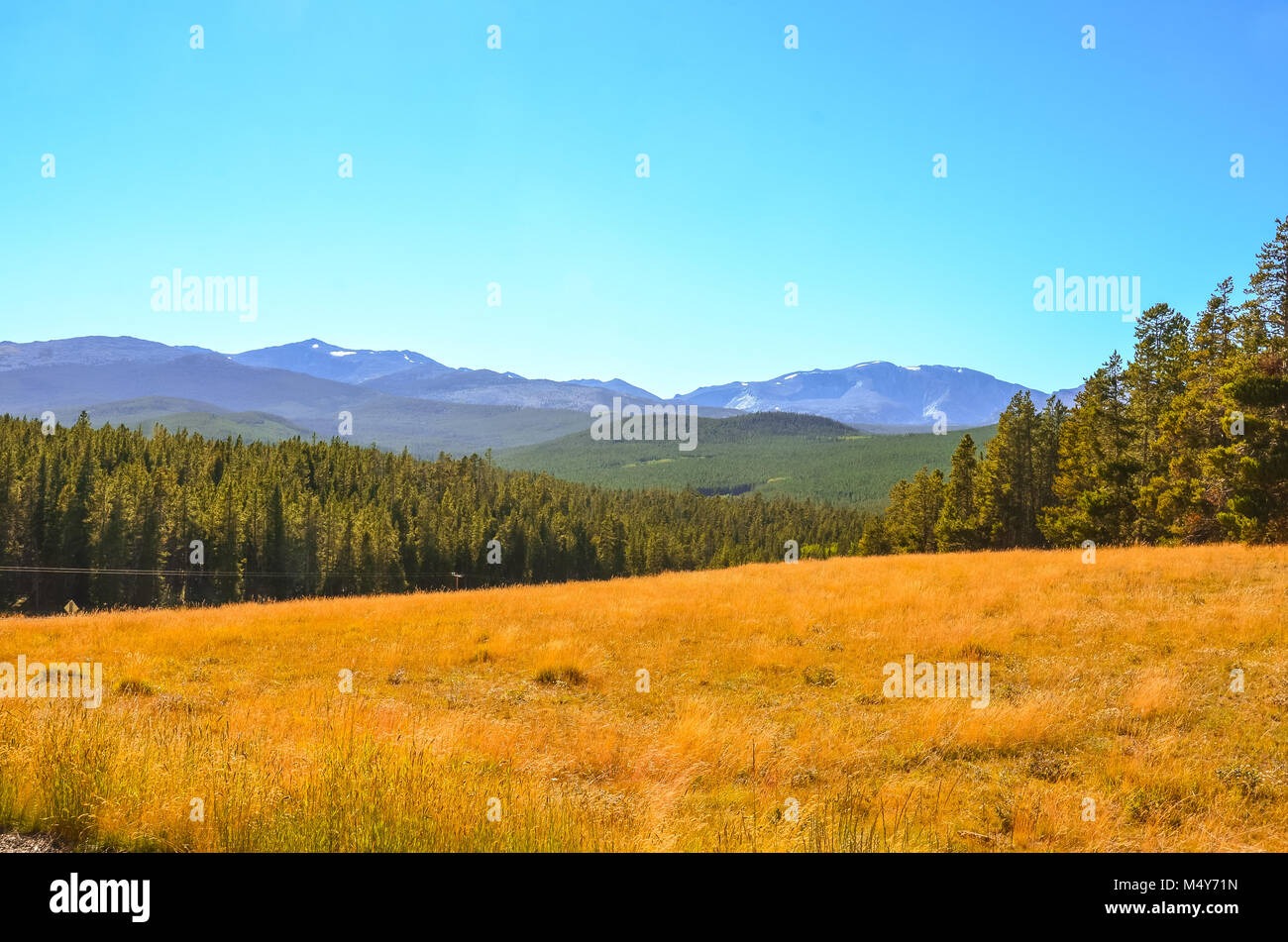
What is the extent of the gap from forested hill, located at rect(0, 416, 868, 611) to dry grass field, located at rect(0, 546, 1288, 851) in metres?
34.5

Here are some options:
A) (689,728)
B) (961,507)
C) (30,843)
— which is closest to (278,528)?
(961,507)

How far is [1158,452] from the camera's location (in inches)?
1496

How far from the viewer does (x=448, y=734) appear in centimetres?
851

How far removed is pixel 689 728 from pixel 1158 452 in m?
40.4

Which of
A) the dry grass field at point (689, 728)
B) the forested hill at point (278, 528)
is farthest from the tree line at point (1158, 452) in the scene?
the forested hill at point (278, 528)

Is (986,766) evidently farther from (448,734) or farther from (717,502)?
(717,502)

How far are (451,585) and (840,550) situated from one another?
59308 millimetres

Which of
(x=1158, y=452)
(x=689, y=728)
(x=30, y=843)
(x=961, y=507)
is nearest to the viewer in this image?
(x=30, y=843)

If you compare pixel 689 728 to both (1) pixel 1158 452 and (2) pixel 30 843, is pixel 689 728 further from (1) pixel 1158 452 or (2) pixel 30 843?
(1) pixel 1158 452
